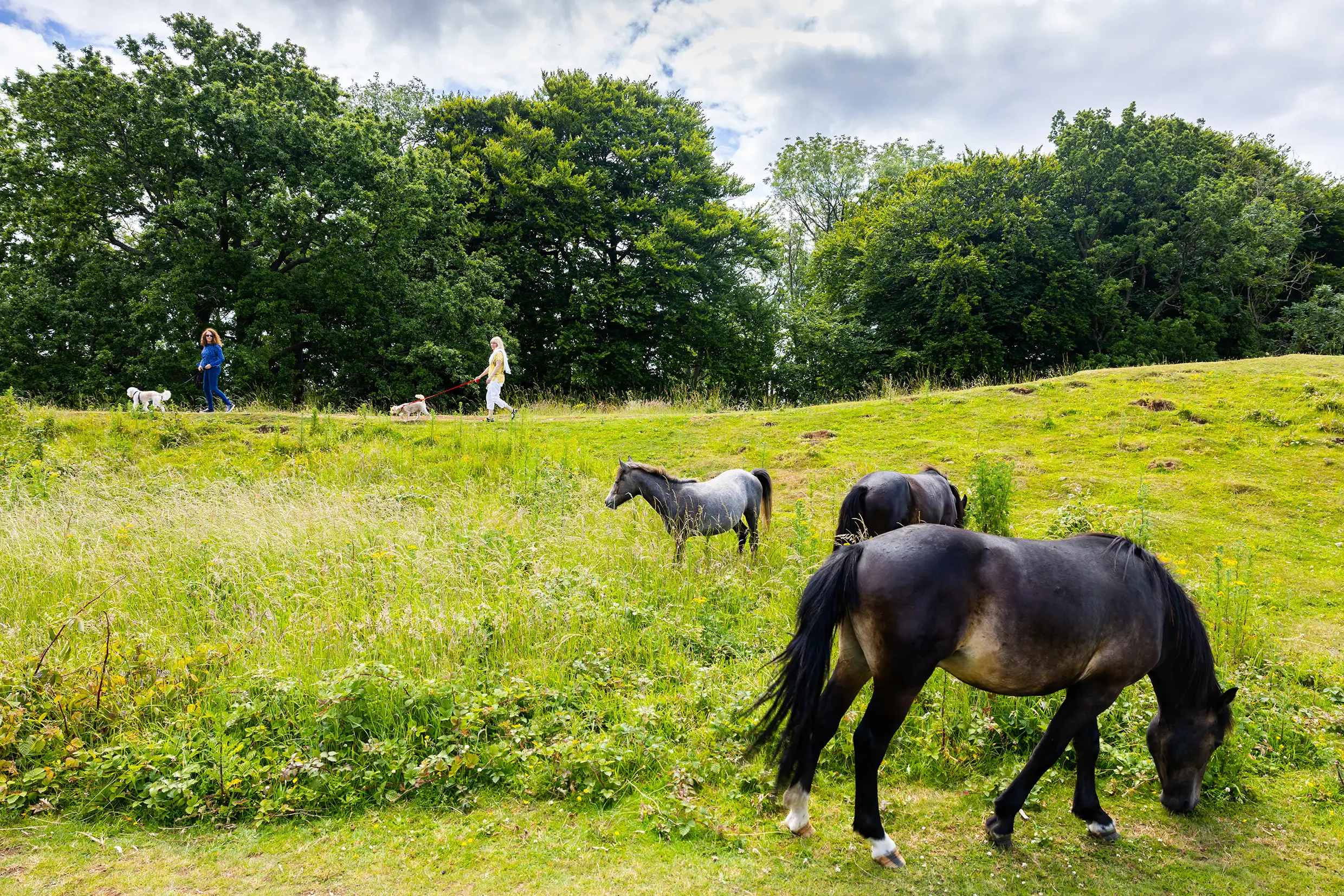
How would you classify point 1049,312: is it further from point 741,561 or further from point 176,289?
point 176,289

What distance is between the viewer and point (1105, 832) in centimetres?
368

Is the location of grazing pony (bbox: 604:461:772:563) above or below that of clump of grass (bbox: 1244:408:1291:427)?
below

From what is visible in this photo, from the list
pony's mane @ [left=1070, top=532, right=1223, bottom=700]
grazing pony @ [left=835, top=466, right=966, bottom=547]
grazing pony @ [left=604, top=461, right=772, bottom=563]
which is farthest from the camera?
grazing pony @ [left=604, top=461, right=772, bottom=563]

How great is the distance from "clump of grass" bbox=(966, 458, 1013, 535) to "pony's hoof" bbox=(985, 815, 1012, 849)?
16.8 ft

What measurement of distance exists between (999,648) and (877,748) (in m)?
0.81

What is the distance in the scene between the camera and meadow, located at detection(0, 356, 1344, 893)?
345 cm

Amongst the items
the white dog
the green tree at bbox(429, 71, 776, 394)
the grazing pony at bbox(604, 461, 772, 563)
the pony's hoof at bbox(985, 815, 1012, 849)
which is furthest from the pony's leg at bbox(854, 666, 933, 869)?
the green tree at bbox(429, 71, 776, 394)

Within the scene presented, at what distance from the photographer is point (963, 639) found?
344 cm

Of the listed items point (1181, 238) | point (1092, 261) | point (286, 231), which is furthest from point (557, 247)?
point (1181, 238)

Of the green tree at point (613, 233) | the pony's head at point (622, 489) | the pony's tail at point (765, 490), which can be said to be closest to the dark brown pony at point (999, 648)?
the pony's head at point (622, 489)

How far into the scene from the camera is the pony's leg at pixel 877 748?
11.1 ft

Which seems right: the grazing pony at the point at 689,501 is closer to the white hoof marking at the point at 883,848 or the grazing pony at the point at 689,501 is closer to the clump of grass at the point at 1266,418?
the white hoof marking at the point at 883,848

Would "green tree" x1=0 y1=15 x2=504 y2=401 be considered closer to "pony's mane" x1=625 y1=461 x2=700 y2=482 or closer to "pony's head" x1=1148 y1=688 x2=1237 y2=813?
"pony's mane" x1=625 y1=461 x2=700 y2=482

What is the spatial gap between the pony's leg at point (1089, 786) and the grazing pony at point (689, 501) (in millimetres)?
4701
